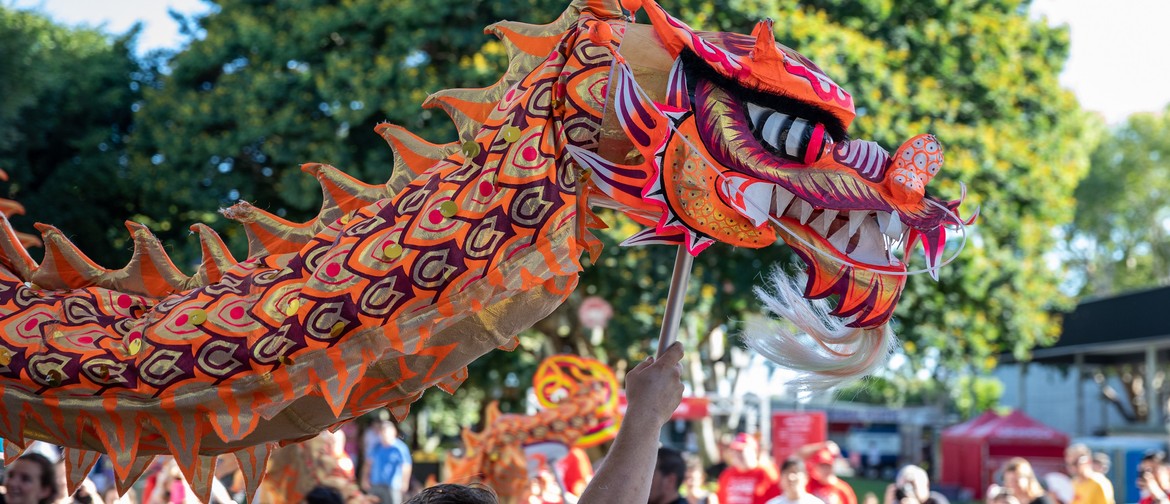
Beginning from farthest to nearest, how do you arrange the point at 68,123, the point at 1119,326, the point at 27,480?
the point at 1119,326, the point at 68,123, the point at 27,480

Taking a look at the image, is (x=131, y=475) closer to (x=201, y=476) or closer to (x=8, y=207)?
(x=201, y=476)

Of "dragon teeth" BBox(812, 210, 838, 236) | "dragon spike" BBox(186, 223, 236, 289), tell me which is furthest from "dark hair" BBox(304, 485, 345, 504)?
"dragon teeth" BBox(812, 210, 838, 236)

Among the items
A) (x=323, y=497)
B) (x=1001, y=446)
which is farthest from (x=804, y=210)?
(x=1001, y=446)

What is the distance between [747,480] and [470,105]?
20.2ft

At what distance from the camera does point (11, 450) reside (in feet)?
7.87

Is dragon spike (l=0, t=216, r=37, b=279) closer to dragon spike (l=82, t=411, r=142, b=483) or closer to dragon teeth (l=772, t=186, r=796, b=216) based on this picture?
dragon spike (l=82, t=411, r=142, b=483)

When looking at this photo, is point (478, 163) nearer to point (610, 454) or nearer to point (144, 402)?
point (610, 454)

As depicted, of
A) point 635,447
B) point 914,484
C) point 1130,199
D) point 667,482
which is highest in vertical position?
point 1130,199

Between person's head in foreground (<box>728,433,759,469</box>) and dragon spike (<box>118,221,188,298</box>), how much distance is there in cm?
601

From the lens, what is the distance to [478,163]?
2.23m

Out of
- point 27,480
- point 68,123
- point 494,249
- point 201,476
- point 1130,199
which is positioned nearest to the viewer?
point 494,249

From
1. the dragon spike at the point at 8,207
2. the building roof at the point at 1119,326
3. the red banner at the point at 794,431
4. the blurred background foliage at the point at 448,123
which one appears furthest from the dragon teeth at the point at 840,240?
the building roof at the point at 1119,326

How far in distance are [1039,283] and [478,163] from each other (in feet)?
38.7

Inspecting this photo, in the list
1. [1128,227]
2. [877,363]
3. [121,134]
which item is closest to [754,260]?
[121,134]
